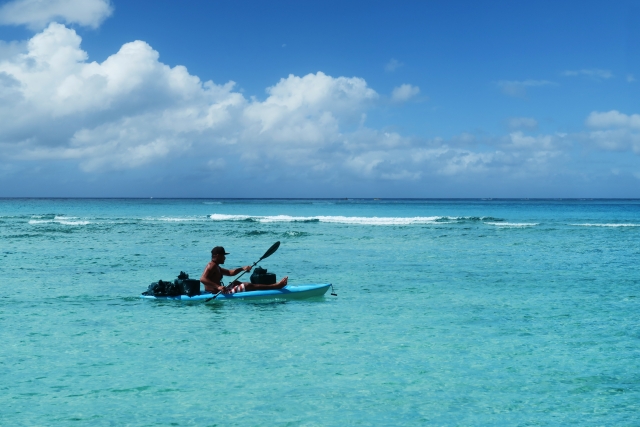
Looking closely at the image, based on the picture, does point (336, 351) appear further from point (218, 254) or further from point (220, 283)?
point (220, 283)

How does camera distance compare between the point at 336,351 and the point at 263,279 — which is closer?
the point at 336,351

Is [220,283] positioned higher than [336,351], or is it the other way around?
[220,283]

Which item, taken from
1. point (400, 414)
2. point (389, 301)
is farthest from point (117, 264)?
point (400, 414)

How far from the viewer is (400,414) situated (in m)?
7.30

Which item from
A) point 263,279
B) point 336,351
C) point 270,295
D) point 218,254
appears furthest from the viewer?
point 263,279

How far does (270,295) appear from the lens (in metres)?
15.0

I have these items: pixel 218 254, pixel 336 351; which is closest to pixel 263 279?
pixel 218 254

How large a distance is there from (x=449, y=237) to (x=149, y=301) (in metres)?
26.7

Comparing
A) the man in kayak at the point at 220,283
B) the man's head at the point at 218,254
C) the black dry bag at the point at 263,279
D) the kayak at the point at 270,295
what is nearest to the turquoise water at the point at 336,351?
the kayak at the point at 270,295

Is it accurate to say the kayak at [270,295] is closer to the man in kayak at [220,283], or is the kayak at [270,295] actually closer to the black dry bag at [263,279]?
the man in kayak at [220,283]

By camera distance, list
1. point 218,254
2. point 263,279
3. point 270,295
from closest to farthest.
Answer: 1. point 218,254
2. point 270,295
3. point 263,279

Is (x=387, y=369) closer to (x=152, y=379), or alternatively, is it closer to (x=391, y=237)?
(x=152, y=379)

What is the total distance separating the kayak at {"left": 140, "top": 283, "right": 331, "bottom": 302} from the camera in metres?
14.8

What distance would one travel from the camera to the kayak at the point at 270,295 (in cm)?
1477
